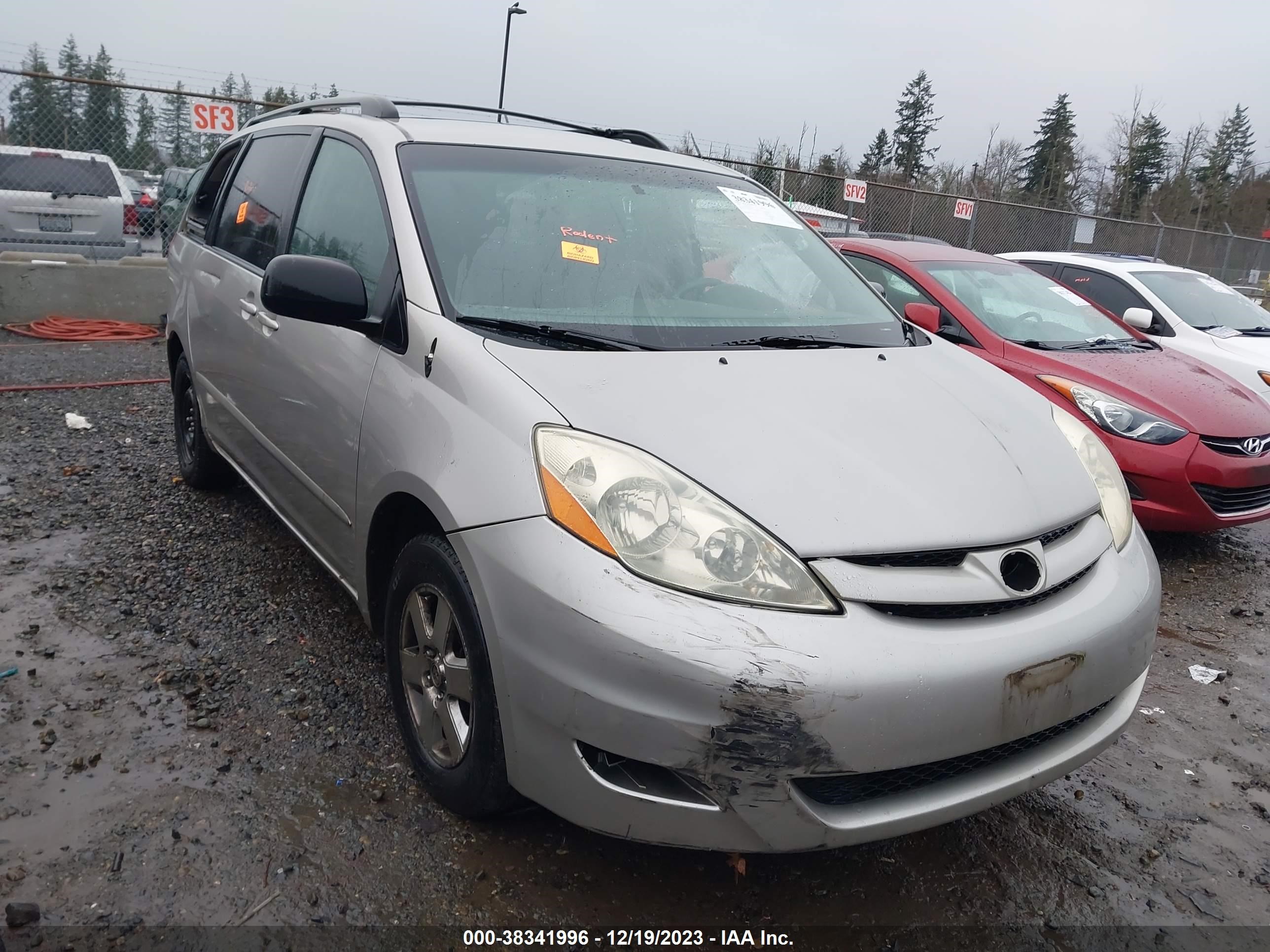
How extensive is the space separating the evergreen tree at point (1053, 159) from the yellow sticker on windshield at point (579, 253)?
170 feet

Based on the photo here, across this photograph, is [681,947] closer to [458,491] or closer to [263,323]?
[458,491]

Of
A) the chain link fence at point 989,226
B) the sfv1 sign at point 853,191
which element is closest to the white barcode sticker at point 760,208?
the sfv1 sign at point 853,191

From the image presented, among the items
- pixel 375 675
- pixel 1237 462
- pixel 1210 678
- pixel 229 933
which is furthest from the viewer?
pixel 1237 462

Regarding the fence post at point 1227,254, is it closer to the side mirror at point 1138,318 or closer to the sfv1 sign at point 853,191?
the sfv1 sign at point 853,191

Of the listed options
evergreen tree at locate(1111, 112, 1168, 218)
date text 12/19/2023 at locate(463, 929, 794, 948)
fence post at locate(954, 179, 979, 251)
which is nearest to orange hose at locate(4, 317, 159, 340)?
date text 12/19/2023 at locate(463, 929, 794, 948)

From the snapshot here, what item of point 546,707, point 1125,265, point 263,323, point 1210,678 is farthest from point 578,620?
point 1125,265

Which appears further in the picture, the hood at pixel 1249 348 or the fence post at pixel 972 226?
the fence post at pixel 972 226

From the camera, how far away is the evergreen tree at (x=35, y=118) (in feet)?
35.7

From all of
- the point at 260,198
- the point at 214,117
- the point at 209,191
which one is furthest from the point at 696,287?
the point at 214,117

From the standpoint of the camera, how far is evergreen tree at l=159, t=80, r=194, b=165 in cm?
1124

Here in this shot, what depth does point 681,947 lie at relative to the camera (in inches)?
80.4

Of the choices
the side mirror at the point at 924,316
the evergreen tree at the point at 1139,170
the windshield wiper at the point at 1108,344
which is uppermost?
the evergreen tree at the point at 1139,170

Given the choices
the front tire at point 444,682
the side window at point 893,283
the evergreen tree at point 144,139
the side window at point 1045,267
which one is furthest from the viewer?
the evergreen tree at point 144,139

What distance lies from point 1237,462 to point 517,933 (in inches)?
169
